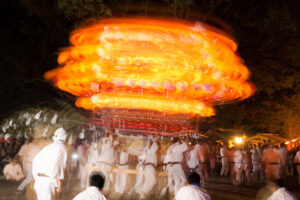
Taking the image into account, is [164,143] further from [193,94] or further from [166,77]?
[166,77]

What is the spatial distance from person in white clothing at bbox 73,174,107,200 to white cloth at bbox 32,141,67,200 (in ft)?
8.34

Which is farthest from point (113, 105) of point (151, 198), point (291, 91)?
point (291, 91)

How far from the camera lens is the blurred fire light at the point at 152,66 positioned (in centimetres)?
866

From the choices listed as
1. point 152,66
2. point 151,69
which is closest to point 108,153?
point 151,69

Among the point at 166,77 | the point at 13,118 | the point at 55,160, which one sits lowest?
the point at 55,160

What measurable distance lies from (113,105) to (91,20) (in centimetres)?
522

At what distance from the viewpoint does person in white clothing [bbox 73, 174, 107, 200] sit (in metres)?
3.81

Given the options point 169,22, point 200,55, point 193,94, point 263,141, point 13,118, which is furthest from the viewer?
point 263,141

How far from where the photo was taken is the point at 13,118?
16.4 meters

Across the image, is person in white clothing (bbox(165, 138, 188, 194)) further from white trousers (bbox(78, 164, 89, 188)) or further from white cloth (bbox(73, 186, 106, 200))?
white cloth (bbox(73, 186, 106, 200))

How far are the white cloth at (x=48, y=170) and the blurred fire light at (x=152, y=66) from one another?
12.3 feet

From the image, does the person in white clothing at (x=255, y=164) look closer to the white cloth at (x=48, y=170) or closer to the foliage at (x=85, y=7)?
the foliage at (x=85, y=7)

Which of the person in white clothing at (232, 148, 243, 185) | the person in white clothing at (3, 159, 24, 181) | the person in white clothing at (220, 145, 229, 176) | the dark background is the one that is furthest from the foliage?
the person in white clothing at (220, 145, 229, 176)

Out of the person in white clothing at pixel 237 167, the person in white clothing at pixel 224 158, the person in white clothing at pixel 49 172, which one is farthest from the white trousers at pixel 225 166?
the person in white clothing at pixel 49 172
